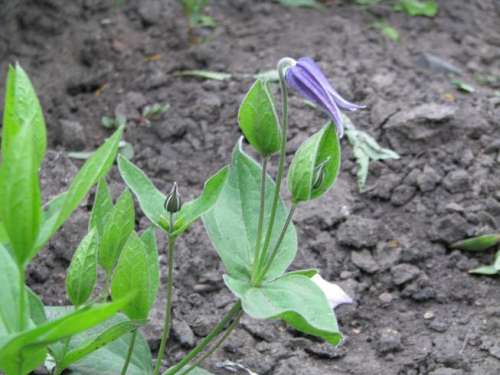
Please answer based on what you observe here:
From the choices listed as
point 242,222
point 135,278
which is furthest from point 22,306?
point 242,222

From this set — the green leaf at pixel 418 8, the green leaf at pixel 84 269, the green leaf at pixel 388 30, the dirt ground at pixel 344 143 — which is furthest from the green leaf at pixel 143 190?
the green leaf at pixel 418 8

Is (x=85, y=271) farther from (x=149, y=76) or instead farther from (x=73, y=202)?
(x=149, y=76)

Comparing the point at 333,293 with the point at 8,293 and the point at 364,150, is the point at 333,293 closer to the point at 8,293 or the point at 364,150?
the point at 364,150

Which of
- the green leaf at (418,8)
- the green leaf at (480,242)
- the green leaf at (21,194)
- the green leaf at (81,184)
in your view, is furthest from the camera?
the green leaf at (418,8)

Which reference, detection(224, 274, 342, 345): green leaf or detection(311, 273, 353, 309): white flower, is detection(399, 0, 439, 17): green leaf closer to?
detection(311, 273, 353, 309): white flower

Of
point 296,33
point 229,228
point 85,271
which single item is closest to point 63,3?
point 296,33

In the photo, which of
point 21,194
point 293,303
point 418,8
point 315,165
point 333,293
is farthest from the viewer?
point 418,8

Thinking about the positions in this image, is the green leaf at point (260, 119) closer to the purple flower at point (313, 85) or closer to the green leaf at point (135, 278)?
the purple flower at point (313, 85)
